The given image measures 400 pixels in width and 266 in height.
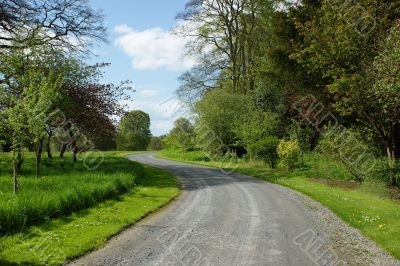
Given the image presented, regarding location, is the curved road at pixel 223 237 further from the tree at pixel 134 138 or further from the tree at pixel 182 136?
the tree at pixel 134 138

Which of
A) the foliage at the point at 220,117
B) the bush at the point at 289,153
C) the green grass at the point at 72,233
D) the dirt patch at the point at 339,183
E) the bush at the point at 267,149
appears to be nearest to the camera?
the green grass at the point at 72,233

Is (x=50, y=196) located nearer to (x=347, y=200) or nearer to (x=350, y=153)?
(x=347, y=200)

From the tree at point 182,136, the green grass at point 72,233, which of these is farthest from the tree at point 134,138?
the green grass at point 72,233

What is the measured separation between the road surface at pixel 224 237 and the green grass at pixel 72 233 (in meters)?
0.38

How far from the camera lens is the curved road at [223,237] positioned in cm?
906

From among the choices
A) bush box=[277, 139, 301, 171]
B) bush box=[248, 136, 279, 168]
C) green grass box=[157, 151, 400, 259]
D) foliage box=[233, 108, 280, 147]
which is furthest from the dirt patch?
foliage box=[233, 108, 280, 147]

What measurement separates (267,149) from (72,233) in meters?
23.0

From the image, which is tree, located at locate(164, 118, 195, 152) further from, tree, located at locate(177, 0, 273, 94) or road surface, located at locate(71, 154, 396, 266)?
road surface, located at locate(71, 154, 396, 266)

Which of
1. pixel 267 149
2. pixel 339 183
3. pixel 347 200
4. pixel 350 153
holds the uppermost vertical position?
pixel 267 149

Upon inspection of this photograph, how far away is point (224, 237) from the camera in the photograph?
11016 mm

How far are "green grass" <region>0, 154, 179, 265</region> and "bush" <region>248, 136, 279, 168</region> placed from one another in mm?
16541

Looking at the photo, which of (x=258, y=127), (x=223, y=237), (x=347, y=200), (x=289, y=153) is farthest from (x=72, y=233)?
(x=258, y=127)

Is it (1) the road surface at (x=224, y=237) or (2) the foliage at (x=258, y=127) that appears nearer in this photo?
(1) the road surface at (x=224, y=237)

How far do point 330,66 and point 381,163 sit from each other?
5.79 metres
